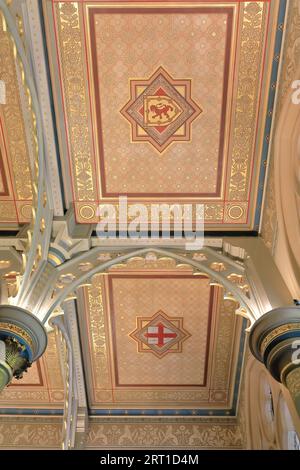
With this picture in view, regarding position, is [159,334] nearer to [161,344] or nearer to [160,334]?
[160,334]

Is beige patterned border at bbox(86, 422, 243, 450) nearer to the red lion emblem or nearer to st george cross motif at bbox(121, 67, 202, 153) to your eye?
st george cross motif at bbox(121, 67, 202, 153)

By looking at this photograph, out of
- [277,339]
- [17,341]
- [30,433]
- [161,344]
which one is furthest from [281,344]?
[30,433]

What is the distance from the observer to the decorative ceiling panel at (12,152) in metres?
5.12

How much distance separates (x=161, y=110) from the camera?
5320 millimetres

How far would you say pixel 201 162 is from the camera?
18.4 feet

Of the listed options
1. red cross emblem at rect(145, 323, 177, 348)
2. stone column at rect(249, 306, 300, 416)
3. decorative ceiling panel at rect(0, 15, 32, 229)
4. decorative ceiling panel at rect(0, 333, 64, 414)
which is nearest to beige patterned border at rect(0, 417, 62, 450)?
decorative ceiling panel at rect(0, 333, 64, 414)

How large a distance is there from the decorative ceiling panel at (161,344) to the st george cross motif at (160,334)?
2 centimetres

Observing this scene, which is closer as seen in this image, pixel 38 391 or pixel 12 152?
pixel 12 152

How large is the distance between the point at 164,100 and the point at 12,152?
2072 millimetres

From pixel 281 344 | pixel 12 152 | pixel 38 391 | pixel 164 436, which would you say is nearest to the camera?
pixel 281 344

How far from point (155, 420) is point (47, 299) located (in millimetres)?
4298
